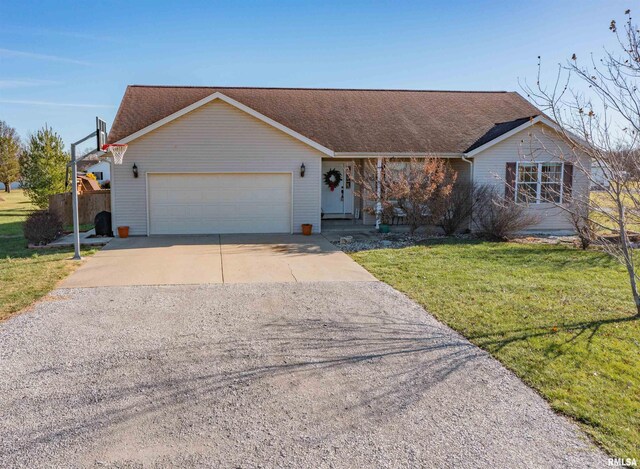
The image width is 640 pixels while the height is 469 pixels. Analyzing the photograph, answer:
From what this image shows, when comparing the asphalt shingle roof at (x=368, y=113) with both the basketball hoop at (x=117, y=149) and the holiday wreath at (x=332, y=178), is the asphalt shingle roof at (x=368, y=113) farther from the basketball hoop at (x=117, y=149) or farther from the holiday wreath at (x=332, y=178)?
the basketball hoop at (x=117, y=149)

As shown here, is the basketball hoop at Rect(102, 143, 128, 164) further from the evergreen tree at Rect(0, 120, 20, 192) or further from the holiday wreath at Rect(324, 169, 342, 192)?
the evergreen tree at Rect(0, 120, 20, 192)

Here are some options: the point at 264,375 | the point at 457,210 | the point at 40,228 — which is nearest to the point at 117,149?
the point at 40,228

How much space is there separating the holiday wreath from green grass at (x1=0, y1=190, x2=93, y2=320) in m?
9.27

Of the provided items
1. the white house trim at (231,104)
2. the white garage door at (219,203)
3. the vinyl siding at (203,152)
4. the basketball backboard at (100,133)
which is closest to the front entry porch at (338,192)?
the white house trim at (231,104)

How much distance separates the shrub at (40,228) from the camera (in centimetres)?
1342

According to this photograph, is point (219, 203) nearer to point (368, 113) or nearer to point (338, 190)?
point (338, 190)

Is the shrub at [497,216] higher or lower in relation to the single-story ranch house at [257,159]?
lower

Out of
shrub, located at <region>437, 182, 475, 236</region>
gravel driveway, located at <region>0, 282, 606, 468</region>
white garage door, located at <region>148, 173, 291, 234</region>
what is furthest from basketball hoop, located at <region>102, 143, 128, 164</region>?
shrub, located at <region>437, 182, 475, 236</region>

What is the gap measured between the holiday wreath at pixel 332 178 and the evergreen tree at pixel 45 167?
1260 centimetres

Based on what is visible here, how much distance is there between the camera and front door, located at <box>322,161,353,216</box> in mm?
18969

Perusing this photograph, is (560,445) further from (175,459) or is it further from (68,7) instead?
(68,7)

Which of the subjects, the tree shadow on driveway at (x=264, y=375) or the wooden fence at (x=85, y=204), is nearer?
the tree shadow on driveway at (x=264, y=375)

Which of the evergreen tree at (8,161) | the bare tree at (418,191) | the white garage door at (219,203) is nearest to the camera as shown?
the bare tree at (418,191)

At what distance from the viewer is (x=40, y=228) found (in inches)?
531
